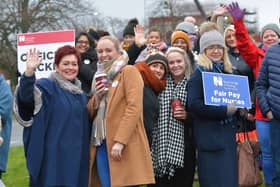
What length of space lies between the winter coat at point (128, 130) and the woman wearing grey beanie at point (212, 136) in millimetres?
677

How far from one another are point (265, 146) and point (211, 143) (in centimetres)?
145

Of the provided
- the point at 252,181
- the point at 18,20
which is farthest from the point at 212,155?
the point at 18,20

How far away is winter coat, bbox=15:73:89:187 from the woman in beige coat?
222 millimetres

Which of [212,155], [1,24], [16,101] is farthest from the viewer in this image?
[1,24]

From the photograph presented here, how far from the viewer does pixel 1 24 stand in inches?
1288

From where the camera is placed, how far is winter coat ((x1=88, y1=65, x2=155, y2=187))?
5242 mm

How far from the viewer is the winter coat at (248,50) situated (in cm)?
667

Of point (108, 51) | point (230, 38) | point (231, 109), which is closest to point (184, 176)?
point (231, 109)

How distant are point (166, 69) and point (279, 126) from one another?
1.39 meters

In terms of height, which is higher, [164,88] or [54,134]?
[164,88]

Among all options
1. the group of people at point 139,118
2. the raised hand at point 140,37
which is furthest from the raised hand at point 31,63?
the raised hand at point 140,37

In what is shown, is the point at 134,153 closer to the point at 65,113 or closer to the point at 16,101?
the point at 65,113

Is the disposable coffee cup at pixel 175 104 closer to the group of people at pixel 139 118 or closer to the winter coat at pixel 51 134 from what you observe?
the group of people at pixel 139 118

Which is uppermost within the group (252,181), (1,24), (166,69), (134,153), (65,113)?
(1,24)
